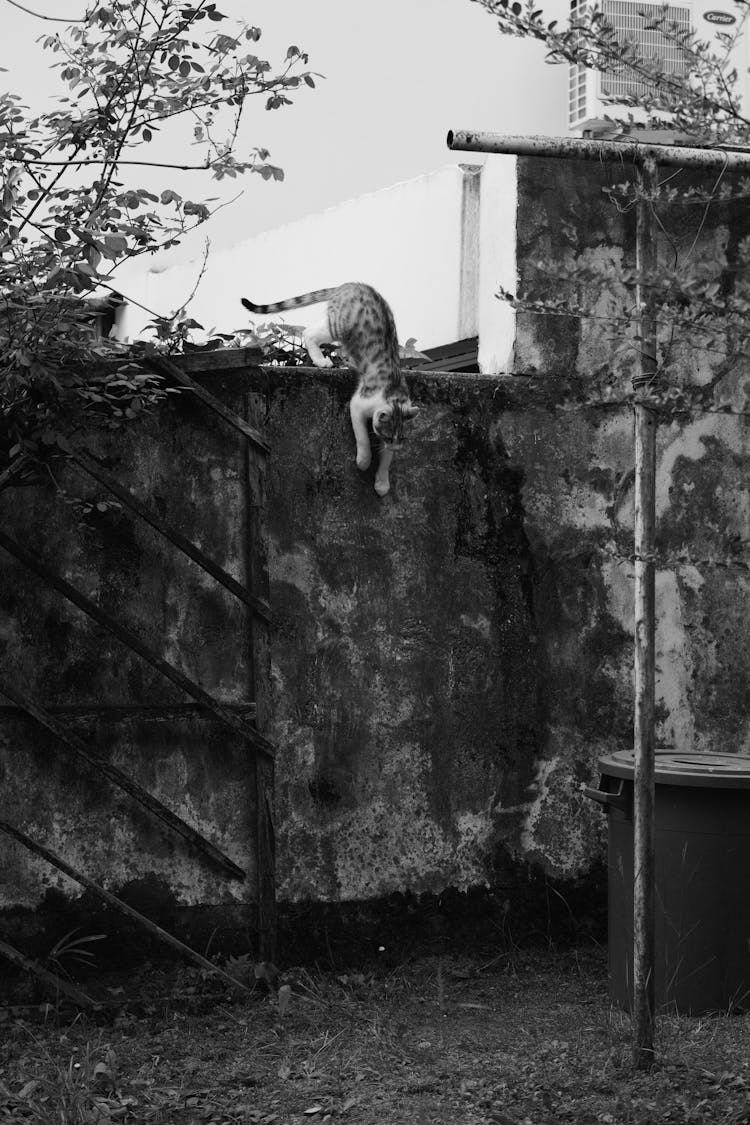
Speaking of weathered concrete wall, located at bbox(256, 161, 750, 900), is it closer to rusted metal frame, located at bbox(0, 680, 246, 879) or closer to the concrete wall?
the concrete wall

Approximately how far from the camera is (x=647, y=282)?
11.2 feet

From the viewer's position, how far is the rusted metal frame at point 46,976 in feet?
16.3

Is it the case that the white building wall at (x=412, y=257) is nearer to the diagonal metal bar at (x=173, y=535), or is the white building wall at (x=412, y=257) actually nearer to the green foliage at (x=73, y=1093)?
the diagonal metal bar at (x=173, y=535)

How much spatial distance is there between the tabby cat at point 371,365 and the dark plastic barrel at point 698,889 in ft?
5.25

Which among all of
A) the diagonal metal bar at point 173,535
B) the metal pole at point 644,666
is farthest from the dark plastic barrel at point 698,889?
the diagonal metal bar at point 173,535

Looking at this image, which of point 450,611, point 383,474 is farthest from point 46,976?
point 383,474

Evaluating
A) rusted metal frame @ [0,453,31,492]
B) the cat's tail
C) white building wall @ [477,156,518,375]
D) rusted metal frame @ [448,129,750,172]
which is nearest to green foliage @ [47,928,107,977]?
rusted metal frame @ [0,453,31,492]

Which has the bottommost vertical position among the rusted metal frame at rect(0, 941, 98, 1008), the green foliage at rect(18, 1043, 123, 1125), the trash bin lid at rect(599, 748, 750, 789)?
the green foliage at rect(18, 1043, 123, 1125)

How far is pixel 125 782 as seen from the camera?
5.22 m

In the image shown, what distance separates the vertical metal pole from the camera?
4.27 m

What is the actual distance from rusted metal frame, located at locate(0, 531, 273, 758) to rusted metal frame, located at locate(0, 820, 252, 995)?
770 millimetres

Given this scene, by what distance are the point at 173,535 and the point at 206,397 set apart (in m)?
0.56

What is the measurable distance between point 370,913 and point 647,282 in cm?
313

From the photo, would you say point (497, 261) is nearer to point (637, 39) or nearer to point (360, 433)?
point (360, 433)
